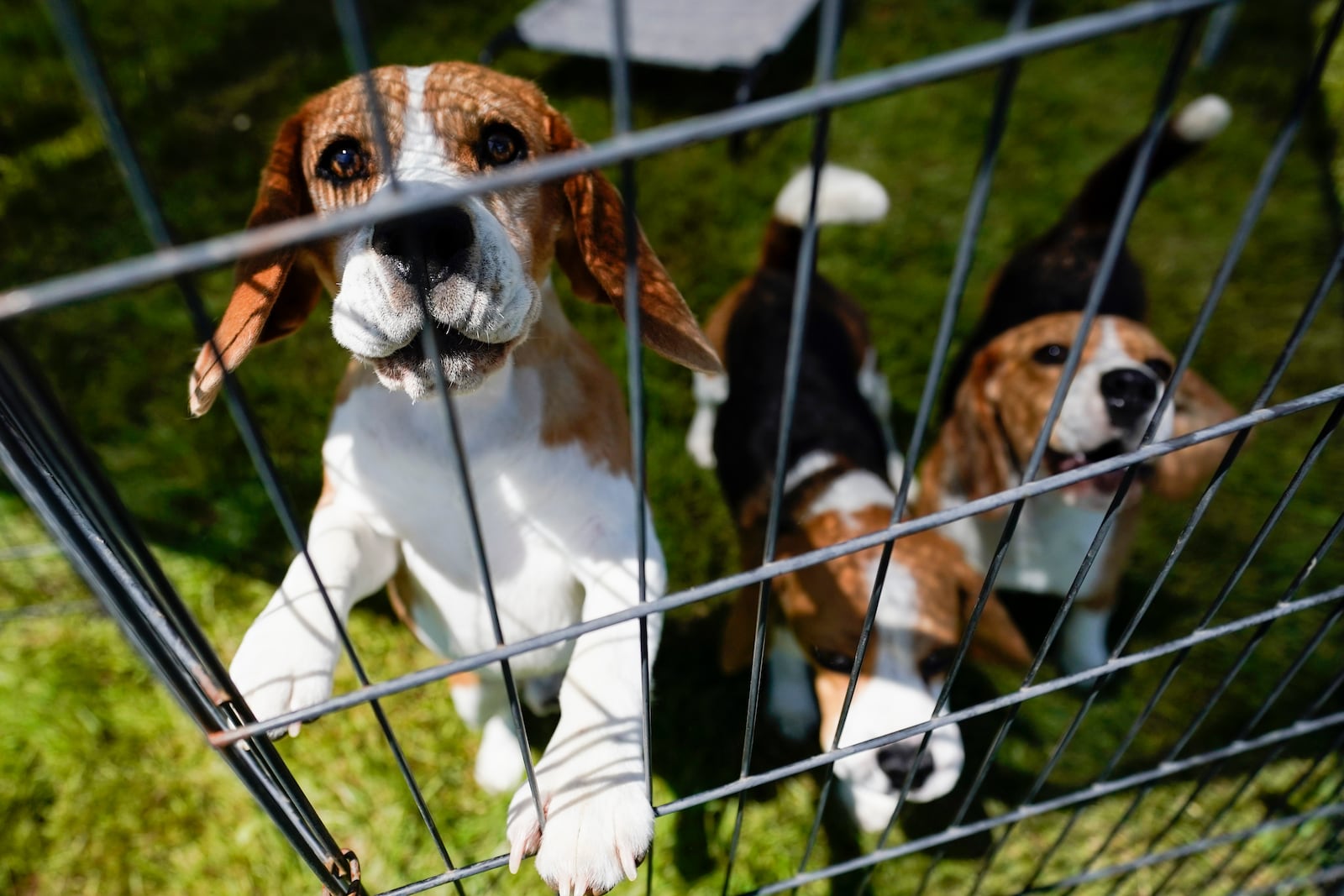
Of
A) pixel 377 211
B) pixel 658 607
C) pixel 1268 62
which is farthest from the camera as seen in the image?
pixel 1268 62

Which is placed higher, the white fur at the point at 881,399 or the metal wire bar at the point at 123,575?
the white fur at the point at 881,399

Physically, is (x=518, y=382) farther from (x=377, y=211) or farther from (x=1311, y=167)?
(x=1311, y=167)

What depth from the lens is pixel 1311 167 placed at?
4.06 meters

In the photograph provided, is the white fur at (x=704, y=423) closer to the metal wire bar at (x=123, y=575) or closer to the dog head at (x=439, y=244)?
the dog head at (x=439, y=244)

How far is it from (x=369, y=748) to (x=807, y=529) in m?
1.26

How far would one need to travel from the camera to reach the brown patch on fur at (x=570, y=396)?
65.6 inches

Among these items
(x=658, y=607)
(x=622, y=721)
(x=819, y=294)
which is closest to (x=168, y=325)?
(x=819, y=294)

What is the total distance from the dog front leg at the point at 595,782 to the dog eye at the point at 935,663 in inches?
29.7

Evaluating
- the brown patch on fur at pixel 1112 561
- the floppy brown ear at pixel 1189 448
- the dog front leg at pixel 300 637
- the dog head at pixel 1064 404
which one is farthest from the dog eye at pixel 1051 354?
the dog front leg at pixel 300 637

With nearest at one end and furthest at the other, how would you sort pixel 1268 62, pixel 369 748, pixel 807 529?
pixel 807 529 < pixel 369 748 < pixel 1268 62

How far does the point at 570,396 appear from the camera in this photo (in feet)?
5.61

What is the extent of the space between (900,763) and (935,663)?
0.23 metres

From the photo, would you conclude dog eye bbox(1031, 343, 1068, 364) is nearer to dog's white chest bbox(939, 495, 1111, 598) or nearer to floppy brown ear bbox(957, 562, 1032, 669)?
dog's white chest bbox(939, 495, 1111, 598)

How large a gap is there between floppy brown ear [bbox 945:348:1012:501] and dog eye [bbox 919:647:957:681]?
46cm
